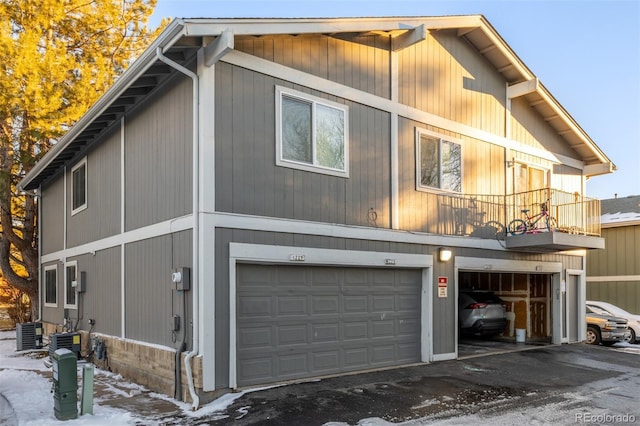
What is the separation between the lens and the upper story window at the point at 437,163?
1109 cm

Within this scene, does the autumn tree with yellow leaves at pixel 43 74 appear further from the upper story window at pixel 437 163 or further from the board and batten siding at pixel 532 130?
the board and batten siding at pixel 532 130

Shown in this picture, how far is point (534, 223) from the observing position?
488 inches

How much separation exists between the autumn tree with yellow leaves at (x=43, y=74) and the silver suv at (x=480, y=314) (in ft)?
41.0

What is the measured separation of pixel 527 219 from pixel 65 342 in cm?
1065

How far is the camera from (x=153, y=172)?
9.56 metres

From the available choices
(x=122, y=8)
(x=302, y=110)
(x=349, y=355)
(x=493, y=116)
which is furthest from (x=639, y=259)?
(x=122, y=8)

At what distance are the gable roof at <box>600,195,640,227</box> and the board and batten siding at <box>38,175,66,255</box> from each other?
18.0 metres

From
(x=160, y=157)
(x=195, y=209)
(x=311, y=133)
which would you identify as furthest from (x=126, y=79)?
(x=311, y=133)

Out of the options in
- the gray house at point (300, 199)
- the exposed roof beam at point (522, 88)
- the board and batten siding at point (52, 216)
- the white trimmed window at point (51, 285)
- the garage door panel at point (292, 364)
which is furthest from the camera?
the white trimmed window at point (51, 285)

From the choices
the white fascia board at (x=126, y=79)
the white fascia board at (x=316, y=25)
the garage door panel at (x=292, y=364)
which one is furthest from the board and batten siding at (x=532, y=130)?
the white fascia board at (x=126, y=79)

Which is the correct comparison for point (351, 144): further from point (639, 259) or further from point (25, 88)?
point (639, 259)

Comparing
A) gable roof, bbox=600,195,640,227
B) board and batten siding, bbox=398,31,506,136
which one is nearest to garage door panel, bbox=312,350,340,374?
board and batten siding, bbox=398,31,506,136

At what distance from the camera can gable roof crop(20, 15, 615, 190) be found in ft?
25.5

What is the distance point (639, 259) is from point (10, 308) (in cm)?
2331
